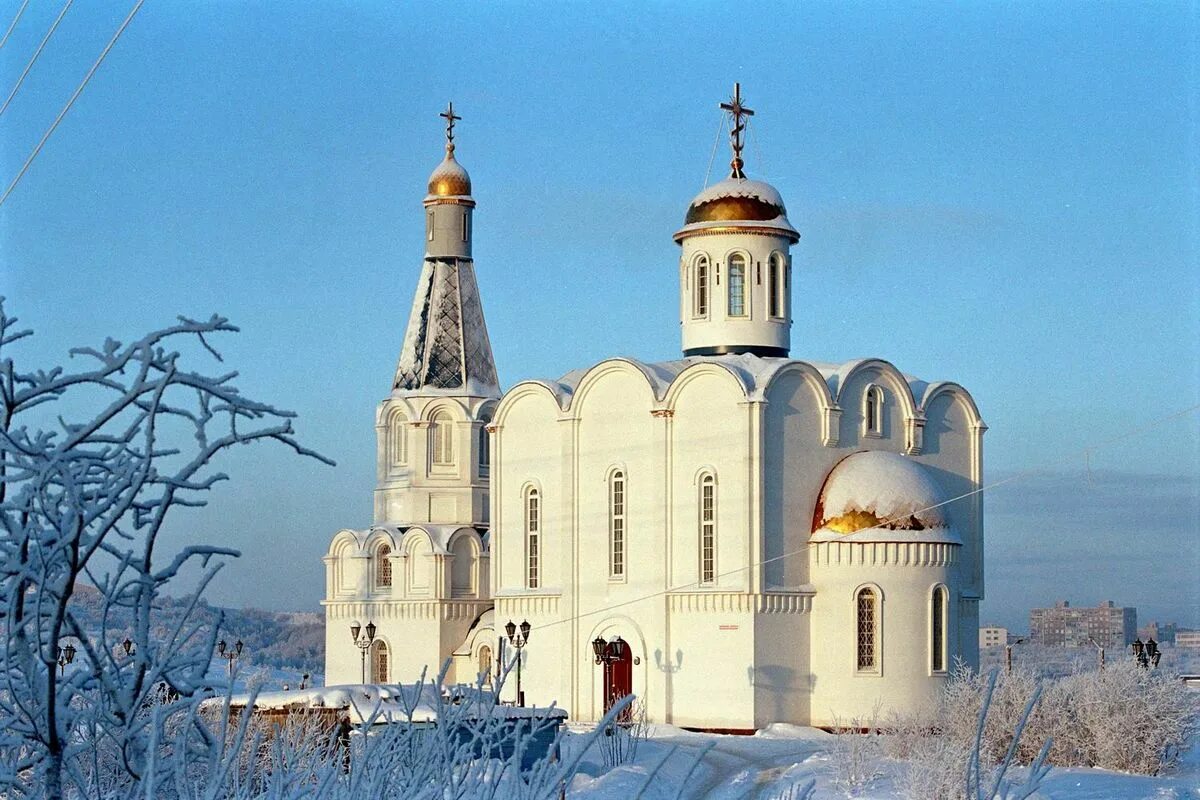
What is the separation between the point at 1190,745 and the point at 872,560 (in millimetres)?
5714

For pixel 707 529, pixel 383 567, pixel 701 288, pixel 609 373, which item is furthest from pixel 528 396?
pixel 383 567

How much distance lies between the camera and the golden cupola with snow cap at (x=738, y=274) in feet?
103

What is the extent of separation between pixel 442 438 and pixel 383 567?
9.46ft

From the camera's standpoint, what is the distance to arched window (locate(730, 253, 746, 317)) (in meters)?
31.5

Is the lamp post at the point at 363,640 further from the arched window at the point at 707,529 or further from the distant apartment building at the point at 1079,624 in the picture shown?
the distant apartment building at the point at 1079,624

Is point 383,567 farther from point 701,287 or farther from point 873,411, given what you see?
point 873,411

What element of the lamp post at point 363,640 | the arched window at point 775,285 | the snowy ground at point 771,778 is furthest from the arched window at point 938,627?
the lamp post at point 363,640

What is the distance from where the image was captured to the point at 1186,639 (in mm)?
59344

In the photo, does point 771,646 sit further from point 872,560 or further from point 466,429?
point 466,429

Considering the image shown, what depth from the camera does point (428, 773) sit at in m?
5.98

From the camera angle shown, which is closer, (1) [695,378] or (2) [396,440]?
(1) [695,378]

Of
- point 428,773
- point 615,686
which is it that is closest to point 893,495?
point 615,686

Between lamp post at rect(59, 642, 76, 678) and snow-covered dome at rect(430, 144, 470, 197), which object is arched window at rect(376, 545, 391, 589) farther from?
lamp post at rect(59, 642, 76, 678)

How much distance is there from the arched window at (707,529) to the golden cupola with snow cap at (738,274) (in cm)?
301
